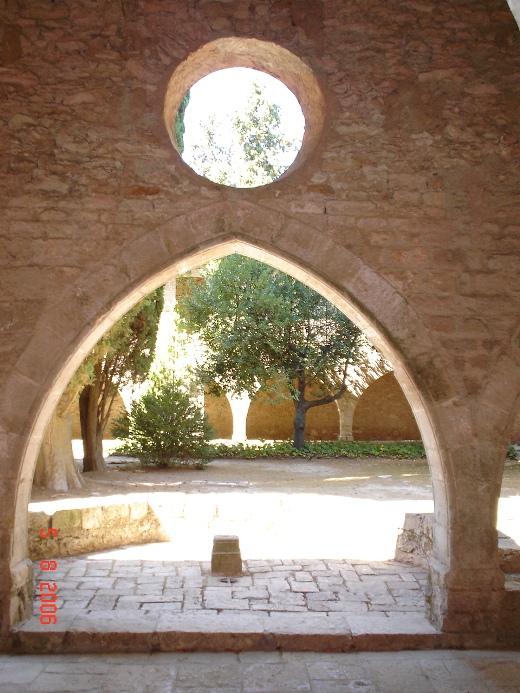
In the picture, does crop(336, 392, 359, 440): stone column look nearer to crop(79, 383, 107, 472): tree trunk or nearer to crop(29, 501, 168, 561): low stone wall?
crop(79, 383, 107, 472): tree trunk

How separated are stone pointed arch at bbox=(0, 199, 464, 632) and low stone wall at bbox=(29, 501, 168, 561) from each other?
1.69m

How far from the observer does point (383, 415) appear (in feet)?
60.0

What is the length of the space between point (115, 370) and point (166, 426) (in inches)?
58.4

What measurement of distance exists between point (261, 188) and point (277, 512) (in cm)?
420

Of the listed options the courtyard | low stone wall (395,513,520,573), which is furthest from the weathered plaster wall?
low stone wall (395,513,520,573)

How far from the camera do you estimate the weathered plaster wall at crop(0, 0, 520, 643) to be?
3992 millimetres

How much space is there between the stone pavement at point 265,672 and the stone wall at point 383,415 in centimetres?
1459

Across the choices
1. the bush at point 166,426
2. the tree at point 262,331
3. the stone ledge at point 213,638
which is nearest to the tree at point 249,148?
the tree at point 262,331

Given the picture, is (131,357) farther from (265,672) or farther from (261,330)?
(265,672)

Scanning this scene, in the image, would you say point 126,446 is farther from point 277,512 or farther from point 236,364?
point 277,512

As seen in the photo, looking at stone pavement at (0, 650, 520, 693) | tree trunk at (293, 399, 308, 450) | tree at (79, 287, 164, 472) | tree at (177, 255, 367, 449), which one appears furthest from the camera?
tree trunk at (293, 399, 308, 450)

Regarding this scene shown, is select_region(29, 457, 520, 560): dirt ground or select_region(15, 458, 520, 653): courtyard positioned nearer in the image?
select_region(15, 458, 520, 653): courtyard
